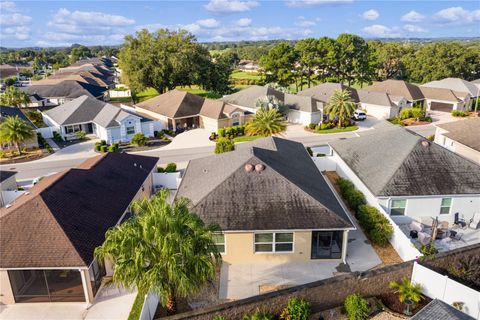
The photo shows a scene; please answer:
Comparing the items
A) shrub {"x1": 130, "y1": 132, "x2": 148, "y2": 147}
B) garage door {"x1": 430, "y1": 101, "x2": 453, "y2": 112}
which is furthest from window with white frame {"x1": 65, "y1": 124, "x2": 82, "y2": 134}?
garage door {"x1": 430, "y1": 101, "x2": 453, "y2": 112}

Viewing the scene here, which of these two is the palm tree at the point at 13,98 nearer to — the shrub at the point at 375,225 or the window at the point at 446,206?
the shrub at the point at 375,225

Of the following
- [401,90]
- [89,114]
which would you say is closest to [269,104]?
[89,114]

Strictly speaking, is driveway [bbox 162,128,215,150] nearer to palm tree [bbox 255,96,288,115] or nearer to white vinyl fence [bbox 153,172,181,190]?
palm tree [bbox 255,96,288,115]

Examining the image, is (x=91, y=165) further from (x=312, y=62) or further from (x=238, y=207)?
(x=312, y=62)

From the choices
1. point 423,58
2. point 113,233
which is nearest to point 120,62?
point 113,233

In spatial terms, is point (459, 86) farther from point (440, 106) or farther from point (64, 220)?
point (64, 220)
